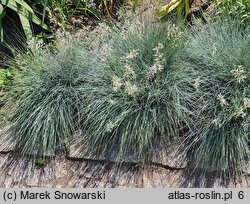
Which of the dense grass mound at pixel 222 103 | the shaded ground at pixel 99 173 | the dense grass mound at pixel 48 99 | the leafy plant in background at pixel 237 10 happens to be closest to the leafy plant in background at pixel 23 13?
the dense grass mound at pixel 48 99

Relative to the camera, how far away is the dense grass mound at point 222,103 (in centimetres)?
321

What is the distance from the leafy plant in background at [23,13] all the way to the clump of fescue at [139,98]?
0.80 metres

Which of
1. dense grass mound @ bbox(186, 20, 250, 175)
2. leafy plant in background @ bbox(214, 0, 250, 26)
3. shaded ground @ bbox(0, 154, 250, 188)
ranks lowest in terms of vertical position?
shaded ground @ bbox(0, 154, 250, 188)

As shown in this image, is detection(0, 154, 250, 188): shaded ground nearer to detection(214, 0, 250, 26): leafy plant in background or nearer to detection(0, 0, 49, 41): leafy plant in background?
detection(0, 0, 49, 41): leafy plant in background

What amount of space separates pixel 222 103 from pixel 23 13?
6.34 ft

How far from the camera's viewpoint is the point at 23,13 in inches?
156

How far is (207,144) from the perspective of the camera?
326 cm

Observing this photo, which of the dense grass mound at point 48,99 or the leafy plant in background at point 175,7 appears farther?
the leafy plant in background at point 175,7

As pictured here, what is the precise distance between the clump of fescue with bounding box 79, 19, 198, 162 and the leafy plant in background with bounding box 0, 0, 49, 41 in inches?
31.6

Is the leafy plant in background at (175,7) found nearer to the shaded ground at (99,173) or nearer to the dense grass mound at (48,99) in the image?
the dense grass mound at (48,99)

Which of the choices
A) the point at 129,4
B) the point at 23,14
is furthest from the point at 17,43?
the point at 129,4

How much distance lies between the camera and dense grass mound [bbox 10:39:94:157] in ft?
11.5

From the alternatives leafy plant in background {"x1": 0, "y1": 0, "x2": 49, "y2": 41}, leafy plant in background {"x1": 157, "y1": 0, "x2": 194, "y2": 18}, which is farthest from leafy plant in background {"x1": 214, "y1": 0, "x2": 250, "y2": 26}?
leafy plant in background {"x1": 0, "y1": 0, "x2": 49, "y2": 41}

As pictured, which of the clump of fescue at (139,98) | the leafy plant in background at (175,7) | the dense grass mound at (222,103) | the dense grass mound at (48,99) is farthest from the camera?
the leafy plant in background at (175,7)
